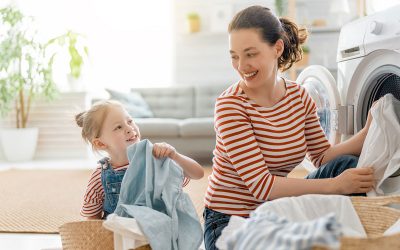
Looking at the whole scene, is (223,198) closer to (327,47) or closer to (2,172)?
(2,172)

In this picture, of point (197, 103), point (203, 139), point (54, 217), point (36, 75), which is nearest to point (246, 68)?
point (54, 217)

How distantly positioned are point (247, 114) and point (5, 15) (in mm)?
4268

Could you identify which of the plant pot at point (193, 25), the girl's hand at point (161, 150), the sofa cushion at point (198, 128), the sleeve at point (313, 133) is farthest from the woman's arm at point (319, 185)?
the plant pot at point (193, 25)

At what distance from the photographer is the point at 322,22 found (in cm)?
500

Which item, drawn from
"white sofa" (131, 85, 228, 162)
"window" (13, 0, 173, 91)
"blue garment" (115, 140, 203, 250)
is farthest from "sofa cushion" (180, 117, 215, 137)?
"blue garment" (115, 140, 203, 250)

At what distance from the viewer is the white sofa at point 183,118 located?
13.9ft

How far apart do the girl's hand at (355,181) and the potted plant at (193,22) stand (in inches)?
162

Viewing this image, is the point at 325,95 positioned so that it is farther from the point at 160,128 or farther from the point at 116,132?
the point at 160,128

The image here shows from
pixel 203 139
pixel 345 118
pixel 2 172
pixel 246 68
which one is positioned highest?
pixel 246 68

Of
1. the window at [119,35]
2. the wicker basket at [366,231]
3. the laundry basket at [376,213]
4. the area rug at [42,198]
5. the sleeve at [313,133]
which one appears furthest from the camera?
the window at [119,35]

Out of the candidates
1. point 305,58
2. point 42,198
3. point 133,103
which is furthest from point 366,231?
point 305,58

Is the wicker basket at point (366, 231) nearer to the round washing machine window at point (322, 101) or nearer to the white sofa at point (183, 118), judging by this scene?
the round washing machine window at point (322, 101)

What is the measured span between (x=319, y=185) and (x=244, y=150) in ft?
0.74

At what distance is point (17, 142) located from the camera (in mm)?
5176
